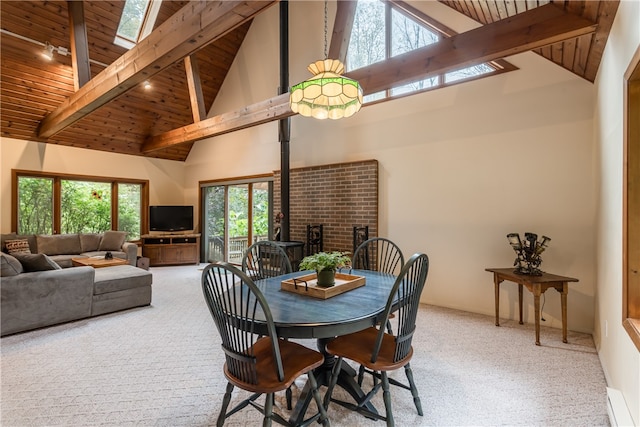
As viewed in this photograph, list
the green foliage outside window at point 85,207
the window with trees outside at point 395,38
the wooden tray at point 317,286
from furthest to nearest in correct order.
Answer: the green foliage outside window at point 85,207
the window with trees outside at point 395,38
the wooden tray at point 317,286

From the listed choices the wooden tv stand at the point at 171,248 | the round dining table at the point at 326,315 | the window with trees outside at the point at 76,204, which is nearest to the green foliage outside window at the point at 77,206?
the window with trees outside at the point at 76,204

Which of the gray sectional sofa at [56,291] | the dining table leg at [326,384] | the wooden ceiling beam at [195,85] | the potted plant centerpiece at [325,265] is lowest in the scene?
the dining table leg at [326,384]

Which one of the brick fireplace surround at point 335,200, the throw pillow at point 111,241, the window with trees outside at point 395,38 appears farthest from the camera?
the throw pillow at point 111,241

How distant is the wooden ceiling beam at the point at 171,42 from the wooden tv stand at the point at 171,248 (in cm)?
351

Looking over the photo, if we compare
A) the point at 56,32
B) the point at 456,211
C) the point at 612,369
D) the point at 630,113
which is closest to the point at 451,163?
the point at 456,211

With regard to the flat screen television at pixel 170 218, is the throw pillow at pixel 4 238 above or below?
below

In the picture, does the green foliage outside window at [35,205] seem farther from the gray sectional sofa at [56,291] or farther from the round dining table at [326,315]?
the round dining table at [326,315]

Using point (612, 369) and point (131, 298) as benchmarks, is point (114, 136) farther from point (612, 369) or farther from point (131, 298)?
point (612, 369)

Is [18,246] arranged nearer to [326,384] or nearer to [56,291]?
[56,291]

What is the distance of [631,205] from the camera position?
5.92 ft


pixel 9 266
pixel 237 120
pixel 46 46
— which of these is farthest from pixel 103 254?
pixel 237 120

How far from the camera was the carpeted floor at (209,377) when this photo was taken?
194cm

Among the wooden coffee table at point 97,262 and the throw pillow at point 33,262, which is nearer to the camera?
the throw pillow at point 33,262

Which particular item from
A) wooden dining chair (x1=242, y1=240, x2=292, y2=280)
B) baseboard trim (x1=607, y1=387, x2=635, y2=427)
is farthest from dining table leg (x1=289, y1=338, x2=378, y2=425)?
baseboard trim (x1=607, y1=387, x2=635, y2=427)
